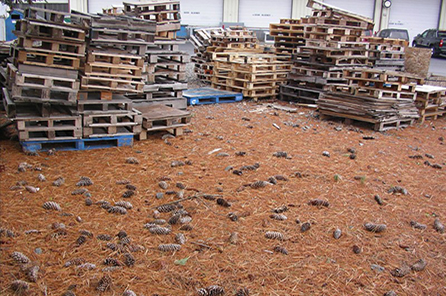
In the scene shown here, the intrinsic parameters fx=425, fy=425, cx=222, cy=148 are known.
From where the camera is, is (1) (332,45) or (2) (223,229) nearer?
(2) (223,229)

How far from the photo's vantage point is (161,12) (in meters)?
9.94

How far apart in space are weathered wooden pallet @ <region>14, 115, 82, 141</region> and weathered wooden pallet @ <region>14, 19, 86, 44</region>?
1295mm

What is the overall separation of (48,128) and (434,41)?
3453cm

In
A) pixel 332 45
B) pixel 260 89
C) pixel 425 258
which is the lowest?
pixel 425 258

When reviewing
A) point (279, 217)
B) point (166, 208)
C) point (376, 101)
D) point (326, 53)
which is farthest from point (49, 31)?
point (326, 53)

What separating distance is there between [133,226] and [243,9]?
36596 mm

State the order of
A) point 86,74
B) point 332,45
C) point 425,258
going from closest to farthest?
point 425,258
point 86,74
point 332,45

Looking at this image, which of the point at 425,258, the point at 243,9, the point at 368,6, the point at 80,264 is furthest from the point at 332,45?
the point at 368,6

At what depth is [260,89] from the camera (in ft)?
45.4

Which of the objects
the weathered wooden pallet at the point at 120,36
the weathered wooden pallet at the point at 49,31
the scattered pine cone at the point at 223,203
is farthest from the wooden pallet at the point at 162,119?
the scattered pine cone at the point at 223,203

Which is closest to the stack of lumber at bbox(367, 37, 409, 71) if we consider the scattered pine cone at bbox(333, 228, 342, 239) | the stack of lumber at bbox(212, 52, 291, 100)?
the stack of lumber at bbox(212, 52, 291, 100)

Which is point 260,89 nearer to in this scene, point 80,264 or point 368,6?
point 80,264

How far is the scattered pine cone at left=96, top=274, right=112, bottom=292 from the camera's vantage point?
3.70m

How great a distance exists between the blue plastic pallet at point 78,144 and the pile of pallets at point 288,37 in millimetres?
8693
